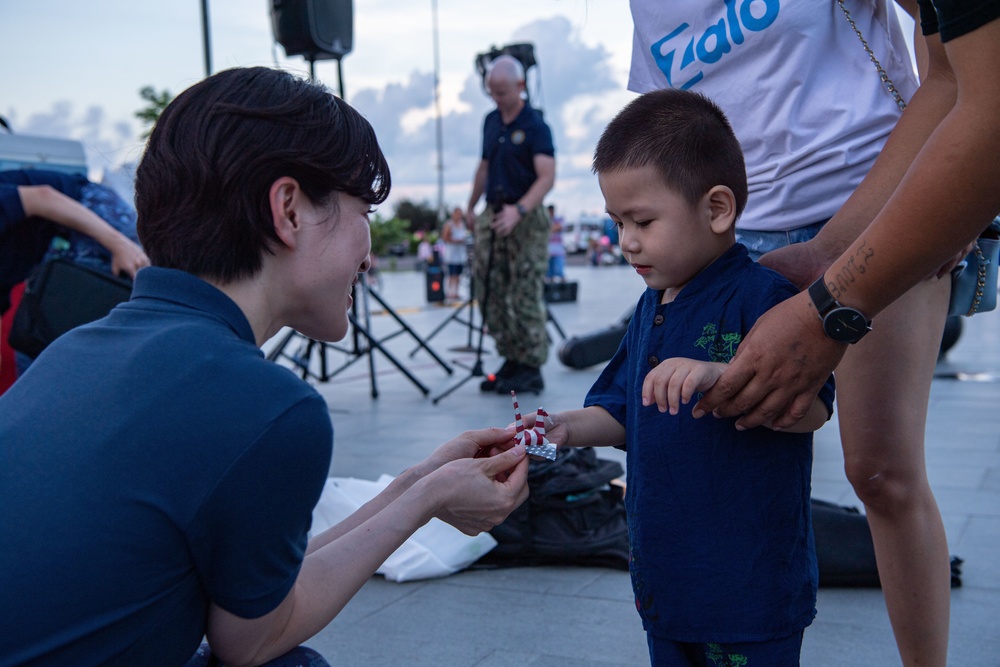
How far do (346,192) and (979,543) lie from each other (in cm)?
275

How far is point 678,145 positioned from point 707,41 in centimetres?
58

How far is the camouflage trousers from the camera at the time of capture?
646 centimetres

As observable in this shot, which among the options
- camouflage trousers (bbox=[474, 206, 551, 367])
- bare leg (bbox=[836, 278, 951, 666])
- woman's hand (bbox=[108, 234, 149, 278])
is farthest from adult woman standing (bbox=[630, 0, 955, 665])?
camouflage trousers (bbox=[474, 206, 551, 367])

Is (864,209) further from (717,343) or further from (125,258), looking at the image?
(125,258)

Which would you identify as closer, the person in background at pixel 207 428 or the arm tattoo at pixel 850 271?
the person in background at pixel 207 428

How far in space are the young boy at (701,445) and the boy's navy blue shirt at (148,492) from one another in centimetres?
65

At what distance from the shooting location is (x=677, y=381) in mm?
1398

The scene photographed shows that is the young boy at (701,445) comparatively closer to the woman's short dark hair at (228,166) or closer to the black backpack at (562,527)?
the woman's short dark hair at (228,166)

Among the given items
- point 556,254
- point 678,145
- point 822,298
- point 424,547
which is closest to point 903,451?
point 822,298

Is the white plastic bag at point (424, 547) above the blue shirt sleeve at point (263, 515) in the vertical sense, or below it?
below

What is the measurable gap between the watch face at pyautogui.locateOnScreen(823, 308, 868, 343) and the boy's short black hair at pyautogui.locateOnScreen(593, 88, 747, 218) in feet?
1.20

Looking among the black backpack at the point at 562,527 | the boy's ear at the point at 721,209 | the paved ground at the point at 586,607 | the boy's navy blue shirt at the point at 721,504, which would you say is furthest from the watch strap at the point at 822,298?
the black backpack at the point at 562,527

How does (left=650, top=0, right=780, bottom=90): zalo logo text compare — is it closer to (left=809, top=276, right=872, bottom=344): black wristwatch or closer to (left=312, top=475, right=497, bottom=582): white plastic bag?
(left=809, top=276, right=872, bottom=344): black wristwatch

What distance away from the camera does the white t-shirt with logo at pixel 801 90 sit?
1935mm
